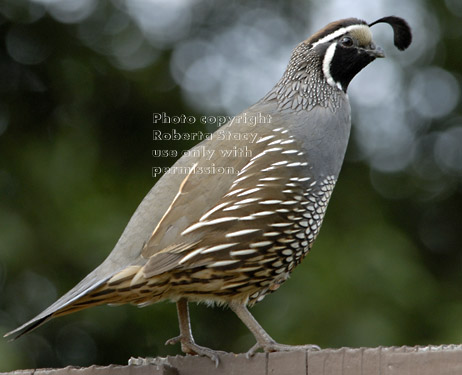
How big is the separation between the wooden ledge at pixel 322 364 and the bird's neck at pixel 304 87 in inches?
69.4

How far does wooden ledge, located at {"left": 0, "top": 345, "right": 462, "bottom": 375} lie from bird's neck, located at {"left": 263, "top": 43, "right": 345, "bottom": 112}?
1.76 metres

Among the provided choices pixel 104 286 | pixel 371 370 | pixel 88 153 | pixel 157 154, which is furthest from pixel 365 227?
pixel 371 370

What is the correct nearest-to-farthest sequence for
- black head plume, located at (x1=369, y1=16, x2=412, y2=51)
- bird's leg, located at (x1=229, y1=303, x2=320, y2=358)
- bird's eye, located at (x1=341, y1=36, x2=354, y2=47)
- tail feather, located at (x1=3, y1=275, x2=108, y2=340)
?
tail feather, located at (x1=3, y1=275, x2=108, y2=340), bird's leg, located at (x1=229, y1=303, x2=320, y2=358), bird's eye, located at (x1=341, y1=36, x2=354, y2=47), black head plume, located at (x1=369, y1=16, x2=412, y2=51)

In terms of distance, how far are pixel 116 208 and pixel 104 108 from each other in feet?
3.90

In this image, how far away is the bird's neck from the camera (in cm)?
439

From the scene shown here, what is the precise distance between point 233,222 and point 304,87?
1005 millimetres

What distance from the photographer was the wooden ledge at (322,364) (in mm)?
2492

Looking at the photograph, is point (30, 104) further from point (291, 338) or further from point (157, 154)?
point (291, 338)

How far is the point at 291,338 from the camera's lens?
578 centimetres

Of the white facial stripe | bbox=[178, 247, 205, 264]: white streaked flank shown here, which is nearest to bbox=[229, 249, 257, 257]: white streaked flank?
bbox=[178, 247, 205, 264]: white streaked flank

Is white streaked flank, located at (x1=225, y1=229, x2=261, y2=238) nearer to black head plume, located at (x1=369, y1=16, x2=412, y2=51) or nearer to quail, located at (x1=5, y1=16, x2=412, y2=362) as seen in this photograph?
quail, located at (x1=5, y1=16, x2=412, y2=362)

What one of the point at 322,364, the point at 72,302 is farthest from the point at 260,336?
the point at 322,364

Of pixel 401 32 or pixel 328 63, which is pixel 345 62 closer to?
pixel 328 63

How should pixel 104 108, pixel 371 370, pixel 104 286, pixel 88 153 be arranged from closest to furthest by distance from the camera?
pixel 371 370 < pixel 104 286 < pixel 88 153 < pixel 104 108
